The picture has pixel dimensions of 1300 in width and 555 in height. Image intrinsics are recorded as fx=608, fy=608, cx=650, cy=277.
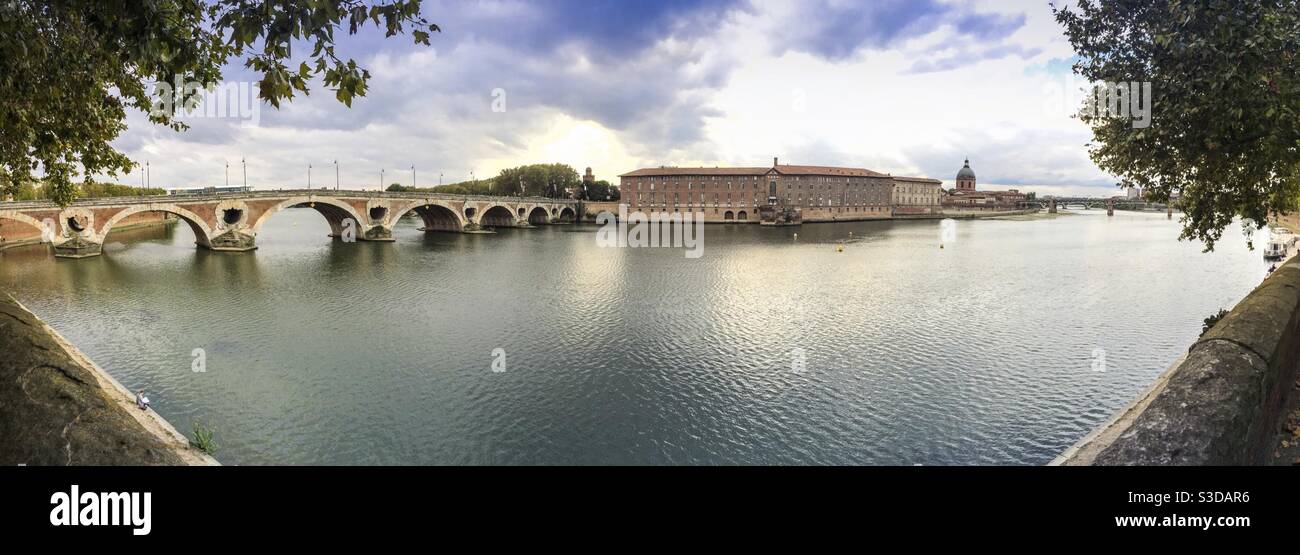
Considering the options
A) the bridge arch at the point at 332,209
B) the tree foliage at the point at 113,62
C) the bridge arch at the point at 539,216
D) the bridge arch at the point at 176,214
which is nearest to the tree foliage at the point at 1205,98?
the tree foliage at the point at 113,62

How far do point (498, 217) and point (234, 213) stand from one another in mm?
55832

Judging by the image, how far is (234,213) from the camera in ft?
205

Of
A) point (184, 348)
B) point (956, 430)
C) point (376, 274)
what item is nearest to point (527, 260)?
point (376, 274)

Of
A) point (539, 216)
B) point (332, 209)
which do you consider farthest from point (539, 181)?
point (332, 209)

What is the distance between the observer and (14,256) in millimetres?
52281

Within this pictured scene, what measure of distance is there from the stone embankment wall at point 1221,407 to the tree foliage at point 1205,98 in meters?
4.68

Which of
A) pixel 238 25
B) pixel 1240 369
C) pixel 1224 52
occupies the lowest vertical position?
pixel 1240 369

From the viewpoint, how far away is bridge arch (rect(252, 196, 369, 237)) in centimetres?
6681

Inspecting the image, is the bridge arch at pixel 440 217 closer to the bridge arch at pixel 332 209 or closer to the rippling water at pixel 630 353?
the bridge arch at pixel 332 209

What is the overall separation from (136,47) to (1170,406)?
16.8 m

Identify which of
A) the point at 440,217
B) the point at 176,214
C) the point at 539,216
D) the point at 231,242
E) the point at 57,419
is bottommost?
the point at 57,419

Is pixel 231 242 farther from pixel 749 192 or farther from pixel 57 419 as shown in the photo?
pixel 749 192

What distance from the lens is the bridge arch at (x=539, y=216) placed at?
12677 cm

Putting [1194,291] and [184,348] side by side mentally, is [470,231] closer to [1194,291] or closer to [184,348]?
[184,348]
